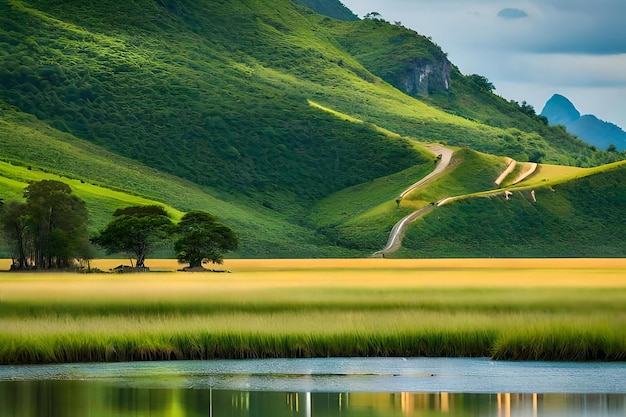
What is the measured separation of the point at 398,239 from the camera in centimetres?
18188

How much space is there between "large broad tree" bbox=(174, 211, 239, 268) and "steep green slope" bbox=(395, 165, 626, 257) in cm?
6470

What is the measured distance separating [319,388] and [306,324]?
9700mm

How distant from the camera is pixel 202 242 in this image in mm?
113875

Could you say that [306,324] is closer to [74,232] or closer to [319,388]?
[319,388]

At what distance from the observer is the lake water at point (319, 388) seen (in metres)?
34.2

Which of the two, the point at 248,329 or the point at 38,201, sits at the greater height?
the point at 38,201

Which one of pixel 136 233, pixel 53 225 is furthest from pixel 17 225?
pixel 136 233

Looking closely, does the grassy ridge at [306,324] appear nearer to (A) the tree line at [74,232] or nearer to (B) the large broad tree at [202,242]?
(A) the tree line at [74,232]

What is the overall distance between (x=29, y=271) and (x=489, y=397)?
243ft

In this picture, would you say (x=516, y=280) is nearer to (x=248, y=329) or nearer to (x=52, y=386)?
(x=248, y=329)

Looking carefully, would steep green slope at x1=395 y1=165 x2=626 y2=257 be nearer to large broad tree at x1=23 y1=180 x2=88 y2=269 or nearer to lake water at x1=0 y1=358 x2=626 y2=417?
large broad tree at x1=23 y1=180 x2=88 y2=269

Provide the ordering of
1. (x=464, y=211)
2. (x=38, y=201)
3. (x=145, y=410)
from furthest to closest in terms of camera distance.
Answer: (x=464, y=211) → (x=38, y=201) → (x=145, y=410)

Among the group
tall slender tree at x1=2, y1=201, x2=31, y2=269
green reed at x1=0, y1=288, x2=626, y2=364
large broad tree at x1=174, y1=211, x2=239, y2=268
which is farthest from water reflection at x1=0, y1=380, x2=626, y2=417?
large broad tree at x1=174, y1=211, x2=239, y2=268

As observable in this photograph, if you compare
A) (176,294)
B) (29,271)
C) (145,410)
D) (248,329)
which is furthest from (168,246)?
(145,410)
